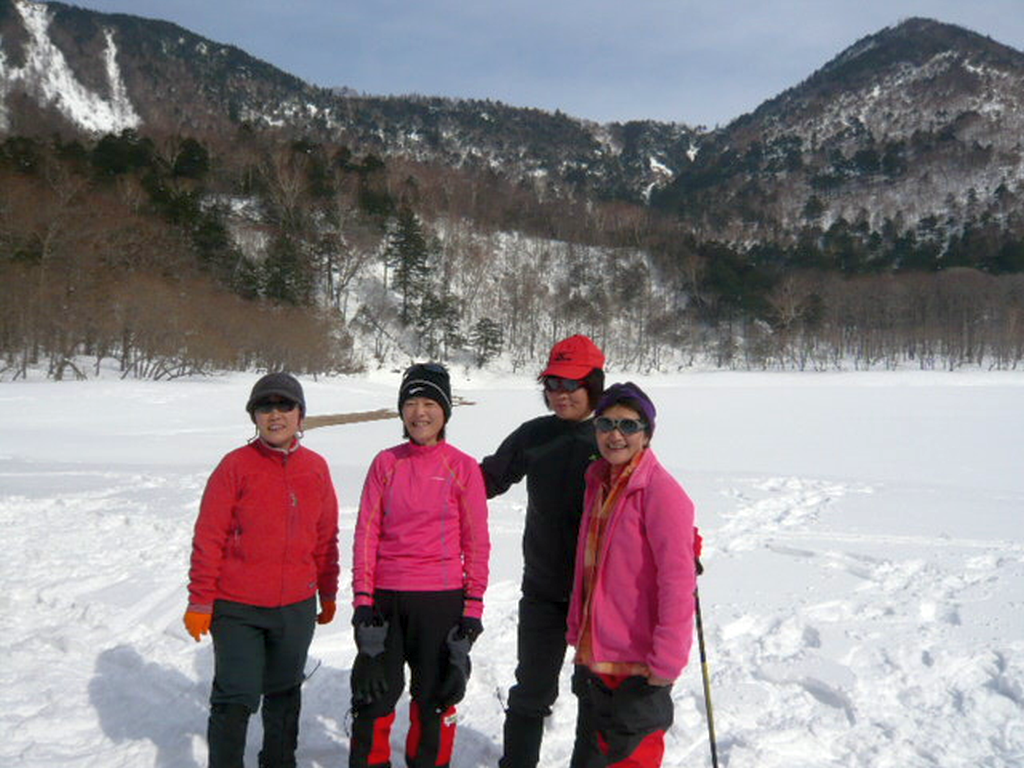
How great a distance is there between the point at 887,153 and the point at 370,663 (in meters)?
87.5

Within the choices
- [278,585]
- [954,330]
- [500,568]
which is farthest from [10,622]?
[954,330]

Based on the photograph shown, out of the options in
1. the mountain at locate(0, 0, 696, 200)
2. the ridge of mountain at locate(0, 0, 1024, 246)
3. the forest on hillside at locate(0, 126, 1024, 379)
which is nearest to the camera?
the forest on hillside at locate(0, 126, 1024, 379)

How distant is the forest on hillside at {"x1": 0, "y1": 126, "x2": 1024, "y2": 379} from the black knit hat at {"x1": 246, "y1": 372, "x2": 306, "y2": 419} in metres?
22.5

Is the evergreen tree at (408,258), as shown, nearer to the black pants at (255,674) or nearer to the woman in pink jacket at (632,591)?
the black pants at (255,674)

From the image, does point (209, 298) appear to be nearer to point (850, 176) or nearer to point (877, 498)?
point (877, 498)

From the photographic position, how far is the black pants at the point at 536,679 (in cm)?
234

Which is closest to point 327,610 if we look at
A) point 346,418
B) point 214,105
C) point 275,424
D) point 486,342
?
point 275,424

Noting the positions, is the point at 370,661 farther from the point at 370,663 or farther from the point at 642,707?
the point at 642,707

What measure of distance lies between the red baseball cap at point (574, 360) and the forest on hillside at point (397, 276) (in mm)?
23118

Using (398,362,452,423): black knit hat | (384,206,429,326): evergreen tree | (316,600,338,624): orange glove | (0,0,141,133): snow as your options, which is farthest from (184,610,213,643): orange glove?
(0,0,141,133): snow

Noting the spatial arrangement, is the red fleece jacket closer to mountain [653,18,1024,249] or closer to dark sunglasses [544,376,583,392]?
dark sunglasses [544,376,583,392]

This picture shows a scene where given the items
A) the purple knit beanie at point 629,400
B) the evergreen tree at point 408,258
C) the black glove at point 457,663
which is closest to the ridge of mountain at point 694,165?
the evergreen tree at point 408,258

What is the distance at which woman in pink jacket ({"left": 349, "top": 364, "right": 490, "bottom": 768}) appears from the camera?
2.24 m

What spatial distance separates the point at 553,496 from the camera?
2.35 metres
